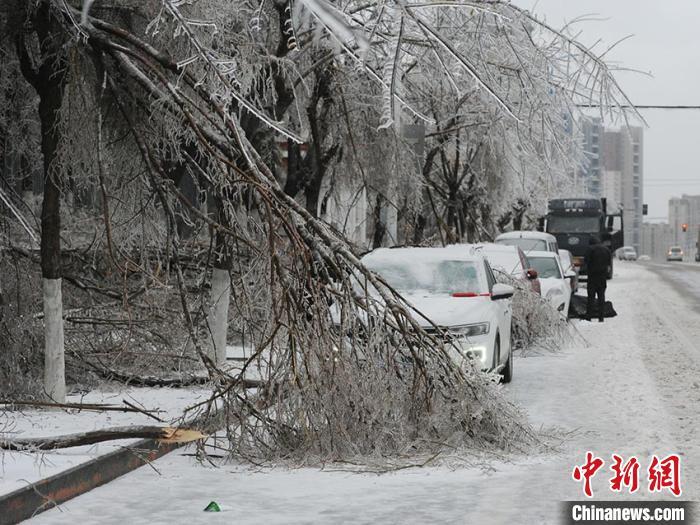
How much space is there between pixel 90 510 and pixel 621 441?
4.66m

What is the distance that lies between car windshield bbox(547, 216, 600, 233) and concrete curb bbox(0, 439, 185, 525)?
45.0m

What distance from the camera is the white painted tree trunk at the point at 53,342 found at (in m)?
11.5

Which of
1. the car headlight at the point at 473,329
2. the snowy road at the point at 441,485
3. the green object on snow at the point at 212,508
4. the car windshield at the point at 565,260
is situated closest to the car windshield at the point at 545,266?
the car windshield at the point at 565,260

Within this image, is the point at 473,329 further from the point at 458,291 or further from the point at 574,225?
the point at 574,225

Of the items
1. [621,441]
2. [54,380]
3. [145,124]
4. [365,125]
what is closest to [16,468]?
[54,380]

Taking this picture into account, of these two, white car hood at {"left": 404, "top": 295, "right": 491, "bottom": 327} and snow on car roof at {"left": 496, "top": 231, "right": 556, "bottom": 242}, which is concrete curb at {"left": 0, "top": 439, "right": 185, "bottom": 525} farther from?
snow on car roof at {"left": 496, "top": 231, "right": 556, "bottom": 242}

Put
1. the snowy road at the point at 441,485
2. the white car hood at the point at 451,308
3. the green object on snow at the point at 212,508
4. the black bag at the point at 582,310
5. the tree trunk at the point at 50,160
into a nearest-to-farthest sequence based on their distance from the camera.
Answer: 1. the snowy road at the point at 441,485
2. the green object on snow at the point at 212,508
3. the tree trunk at the point at 50,160
4. the white car hood at the point at 451,308
5. the black bag at the point at 582,310

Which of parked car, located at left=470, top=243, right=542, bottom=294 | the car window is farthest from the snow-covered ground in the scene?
parked car, located at left=470, top=243, right=542, bottom=294

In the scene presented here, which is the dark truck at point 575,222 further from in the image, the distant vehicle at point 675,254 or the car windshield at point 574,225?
the distant vehicle at point 675,254

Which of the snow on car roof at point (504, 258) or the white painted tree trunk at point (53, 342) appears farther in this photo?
the snow on car roof at point (504, 258)

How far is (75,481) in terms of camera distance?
7973 mm

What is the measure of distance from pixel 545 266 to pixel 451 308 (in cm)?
A: 1361

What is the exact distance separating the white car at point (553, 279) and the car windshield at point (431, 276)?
814 cm

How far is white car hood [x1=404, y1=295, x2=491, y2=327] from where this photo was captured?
13445mm
